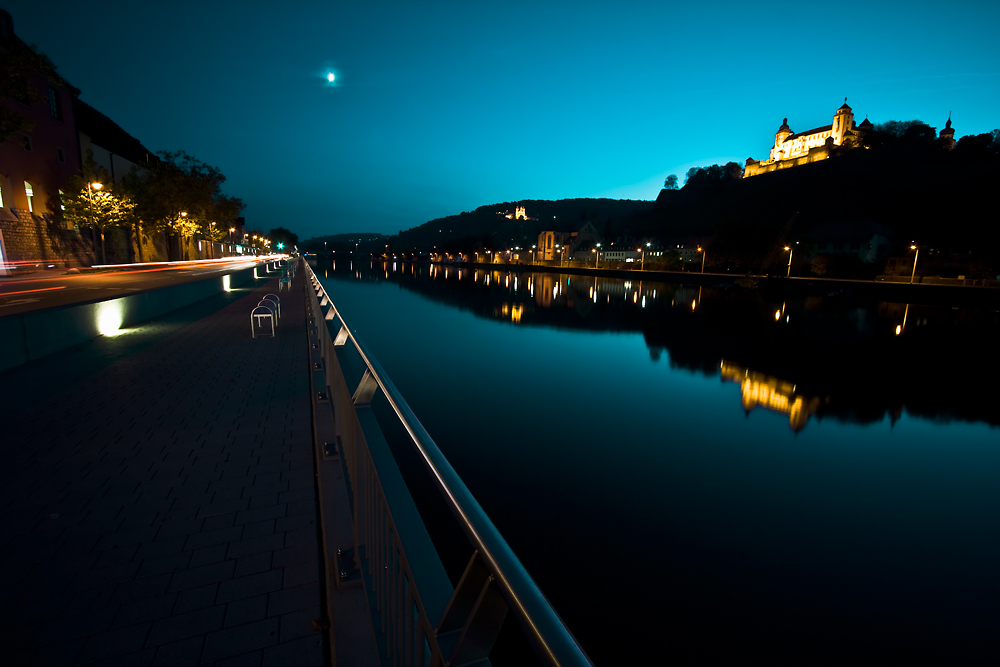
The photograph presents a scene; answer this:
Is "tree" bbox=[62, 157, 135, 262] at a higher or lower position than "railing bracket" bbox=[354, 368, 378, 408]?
higher

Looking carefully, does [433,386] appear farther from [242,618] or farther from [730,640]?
[242,618]

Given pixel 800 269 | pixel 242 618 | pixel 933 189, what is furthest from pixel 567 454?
pixel 933 189

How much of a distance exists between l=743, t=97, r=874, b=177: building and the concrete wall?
14099cm

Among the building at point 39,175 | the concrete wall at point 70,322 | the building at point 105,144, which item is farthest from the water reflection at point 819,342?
the building at point 105,144

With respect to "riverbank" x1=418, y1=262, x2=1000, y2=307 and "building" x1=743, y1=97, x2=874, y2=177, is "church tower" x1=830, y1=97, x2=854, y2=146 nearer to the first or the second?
"building" x1=743, y1=97, x2=874, y2=177

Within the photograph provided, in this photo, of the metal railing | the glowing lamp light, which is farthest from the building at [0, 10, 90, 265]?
the metal railing

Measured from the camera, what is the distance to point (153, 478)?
425 centimetres

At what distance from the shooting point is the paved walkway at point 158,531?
2.56 m

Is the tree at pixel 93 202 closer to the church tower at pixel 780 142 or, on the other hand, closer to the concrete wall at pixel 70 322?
the concrete wall at pixel 70 322

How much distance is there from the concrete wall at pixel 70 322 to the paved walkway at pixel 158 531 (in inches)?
70.5

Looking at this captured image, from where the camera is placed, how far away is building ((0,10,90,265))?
91.8ft

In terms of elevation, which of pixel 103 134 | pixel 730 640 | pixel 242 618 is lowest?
pixel 730 640

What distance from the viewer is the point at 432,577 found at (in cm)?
159

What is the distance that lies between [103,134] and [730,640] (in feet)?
215
